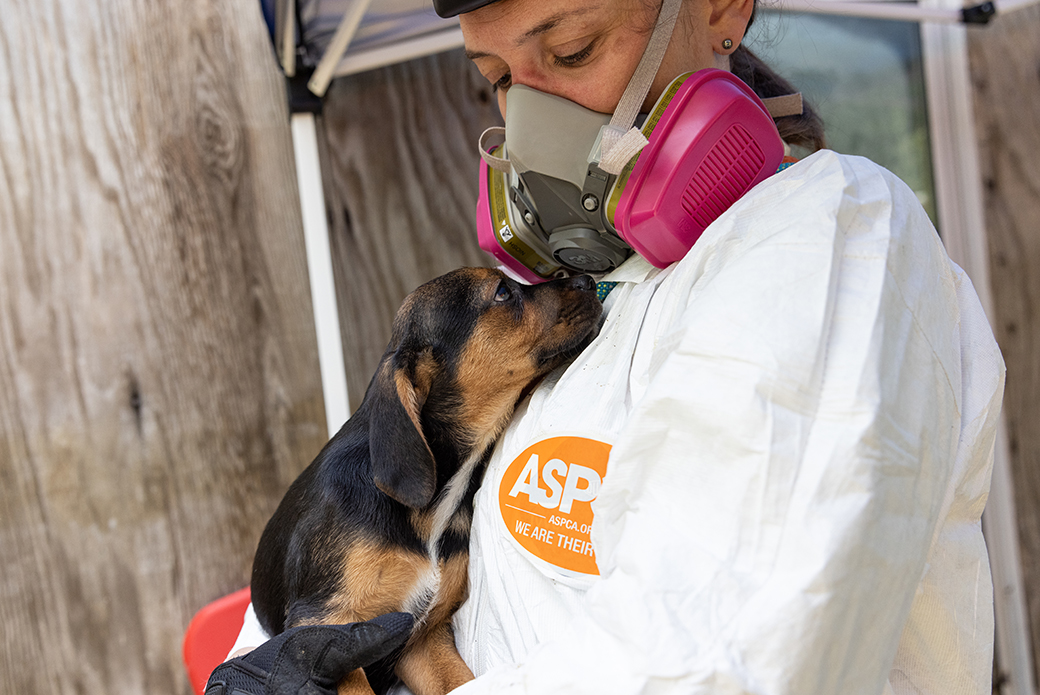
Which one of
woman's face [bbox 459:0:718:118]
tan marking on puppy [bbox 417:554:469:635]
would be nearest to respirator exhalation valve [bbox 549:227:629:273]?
woman's face [bbox 459:0:718:118]

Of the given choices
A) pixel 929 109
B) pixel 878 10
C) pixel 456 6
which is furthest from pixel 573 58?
pixel 929 109

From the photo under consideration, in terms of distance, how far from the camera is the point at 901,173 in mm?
3668

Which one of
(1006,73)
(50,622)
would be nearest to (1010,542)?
(1006,73)

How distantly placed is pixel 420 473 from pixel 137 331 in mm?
1874

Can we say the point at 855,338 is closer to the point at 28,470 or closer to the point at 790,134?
the point at 790,134

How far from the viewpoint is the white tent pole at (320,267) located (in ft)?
9.46

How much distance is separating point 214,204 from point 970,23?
350 centimetres

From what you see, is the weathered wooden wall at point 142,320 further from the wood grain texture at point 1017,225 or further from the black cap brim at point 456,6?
the wood grain texture at point 1017,225

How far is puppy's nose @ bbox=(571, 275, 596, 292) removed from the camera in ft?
5.33

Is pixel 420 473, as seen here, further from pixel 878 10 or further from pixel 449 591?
pixel 878 10

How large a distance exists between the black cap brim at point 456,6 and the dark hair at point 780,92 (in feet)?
1.99

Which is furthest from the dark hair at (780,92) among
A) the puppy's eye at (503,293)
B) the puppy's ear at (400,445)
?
the puppy's ear at (400,445)

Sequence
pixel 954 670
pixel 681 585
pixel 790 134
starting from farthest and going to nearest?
pixel 790 134 < pixel 954 670 < pixel 681 585

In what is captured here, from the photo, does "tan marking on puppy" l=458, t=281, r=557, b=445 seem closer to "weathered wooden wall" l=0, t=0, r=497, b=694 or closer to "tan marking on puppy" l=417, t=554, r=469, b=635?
"tan marking on puppy" l=417, t=554, r=469, b=635
